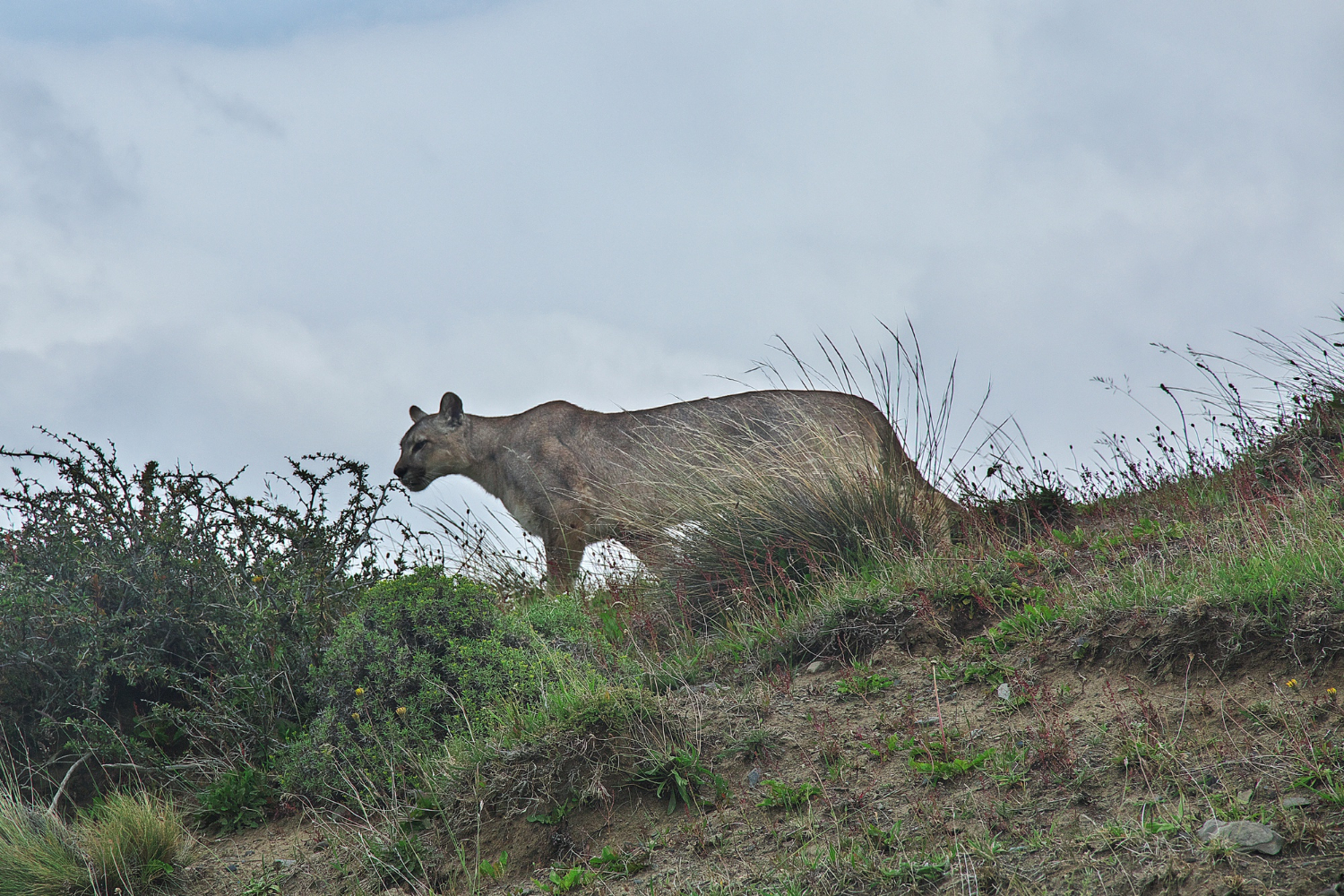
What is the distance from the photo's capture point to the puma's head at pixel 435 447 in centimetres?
1199

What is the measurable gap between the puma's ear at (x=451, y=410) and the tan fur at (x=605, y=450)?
0.04 ft

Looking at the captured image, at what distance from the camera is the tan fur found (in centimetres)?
865

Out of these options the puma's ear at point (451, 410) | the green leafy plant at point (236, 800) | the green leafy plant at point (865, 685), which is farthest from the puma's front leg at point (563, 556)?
the green leafy plant at point (865, 685)

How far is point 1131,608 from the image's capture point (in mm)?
5152

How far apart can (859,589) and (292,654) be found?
353cm

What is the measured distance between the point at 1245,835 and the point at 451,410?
9787mm

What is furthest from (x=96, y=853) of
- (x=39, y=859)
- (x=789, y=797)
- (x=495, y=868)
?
(x=789, y=797)

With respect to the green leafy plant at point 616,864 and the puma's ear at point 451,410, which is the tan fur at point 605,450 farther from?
the green leafy plant at point 616,864

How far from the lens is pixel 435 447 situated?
39.4 feet

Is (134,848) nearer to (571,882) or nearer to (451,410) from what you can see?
(571,882)

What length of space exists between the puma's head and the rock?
9518 mm

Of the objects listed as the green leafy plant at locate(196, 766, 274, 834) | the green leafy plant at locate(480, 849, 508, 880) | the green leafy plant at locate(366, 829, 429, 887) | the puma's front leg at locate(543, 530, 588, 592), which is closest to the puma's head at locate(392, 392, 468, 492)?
the puma's front leg at locate(543, 530, 588, 592)

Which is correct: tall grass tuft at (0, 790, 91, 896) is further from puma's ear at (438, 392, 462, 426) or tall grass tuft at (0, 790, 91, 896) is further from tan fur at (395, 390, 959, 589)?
puma's ear at (438, 392, 462, 426)

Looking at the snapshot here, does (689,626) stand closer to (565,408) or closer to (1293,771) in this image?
(1293,771)
